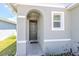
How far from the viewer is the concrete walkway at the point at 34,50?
416cm

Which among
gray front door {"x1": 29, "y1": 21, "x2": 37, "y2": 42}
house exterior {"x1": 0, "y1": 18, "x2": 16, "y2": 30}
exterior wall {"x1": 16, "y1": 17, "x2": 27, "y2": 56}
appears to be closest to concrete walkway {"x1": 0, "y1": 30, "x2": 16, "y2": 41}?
house exterior {"x1": 0, "y1": 18, "x2": 16, "y2": 30}

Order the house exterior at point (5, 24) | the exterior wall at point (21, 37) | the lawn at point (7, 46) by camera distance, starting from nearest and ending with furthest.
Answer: the house exterior at point (5, 24) < the lawn at point (7, 46) < the exterior wall at point (21, 37)

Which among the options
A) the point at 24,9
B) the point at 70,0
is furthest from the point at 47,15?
the point at 70,0

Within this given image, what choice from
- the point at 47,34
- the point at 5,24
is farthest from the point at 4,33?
the point at 47,34

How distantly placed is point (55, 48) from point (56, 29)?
0.68 meters

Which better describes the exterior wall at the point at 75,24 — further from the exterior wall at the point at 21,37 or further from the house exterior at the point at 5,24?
the house exterior at the point at 5,24

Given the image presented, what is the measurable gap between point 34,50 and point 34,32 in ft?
2.32

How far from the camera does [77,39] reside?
459cm

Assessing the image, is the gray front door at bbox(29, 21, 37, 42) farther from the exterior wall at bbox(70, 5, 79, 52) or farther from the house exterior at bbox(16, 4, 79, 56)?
the exterior wall at bbox(70, 5, 79, 52)

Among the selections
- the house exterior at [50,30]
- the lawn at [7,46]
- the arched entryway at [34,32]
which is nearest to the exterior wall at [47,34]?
the house exterior at [50,30]

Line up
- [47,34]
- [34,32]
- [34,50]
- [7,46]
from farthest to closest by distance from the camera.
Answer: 1. [34,32]
2. [47,34]
3. [34,50]
4. [7,46]

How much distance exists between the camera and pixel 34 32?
187 inches

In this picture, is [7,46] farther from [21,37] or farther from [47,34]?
[47,34]

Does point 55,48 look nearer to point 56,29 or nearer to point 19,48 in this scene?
point 56,29
